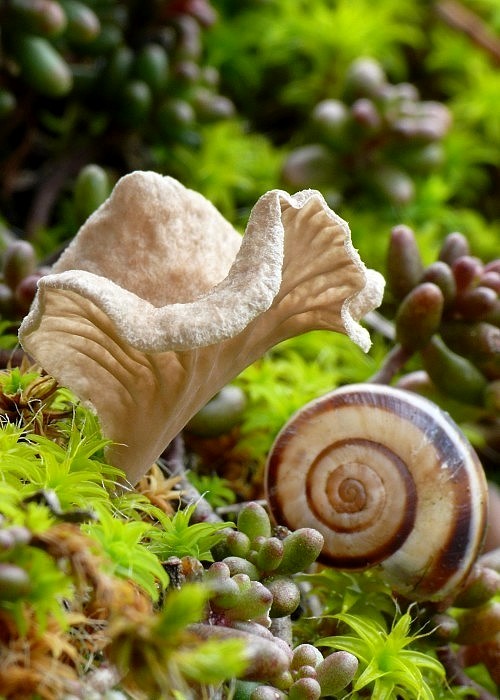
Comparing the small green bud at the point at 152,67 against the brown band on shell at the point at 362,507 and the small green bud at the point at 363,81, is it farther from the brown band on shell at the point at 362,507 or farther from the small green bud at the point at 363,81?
the brown band on shell at the point at 362,507

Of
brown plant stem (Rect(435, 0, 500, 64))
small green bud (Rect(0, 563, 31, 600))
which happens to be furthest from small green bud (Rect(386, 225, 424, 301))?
brown plant stem (Rect(435, 0, 500, 64))

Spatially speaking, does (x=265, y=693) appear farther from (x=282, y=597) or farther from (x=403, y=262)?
(x=403, y=262)

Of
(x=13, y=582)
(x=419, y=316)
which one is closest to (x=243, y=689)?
(x=13, y=582)

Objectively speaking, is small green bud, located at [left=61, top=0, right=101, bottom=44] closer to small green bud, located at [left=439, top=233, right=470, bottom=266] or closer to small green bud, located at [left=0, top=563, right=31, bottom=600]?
small green bud, located at [left=439, top=233, right=470, bottom=266]

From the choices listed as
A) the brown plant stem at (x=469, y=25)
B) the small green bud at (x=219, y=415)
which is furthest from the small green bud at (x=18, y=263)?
the brown plant stem at (x=469, y=25)

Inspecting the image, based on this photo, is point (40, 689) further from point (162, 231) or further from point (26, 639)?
point (162, 231)
